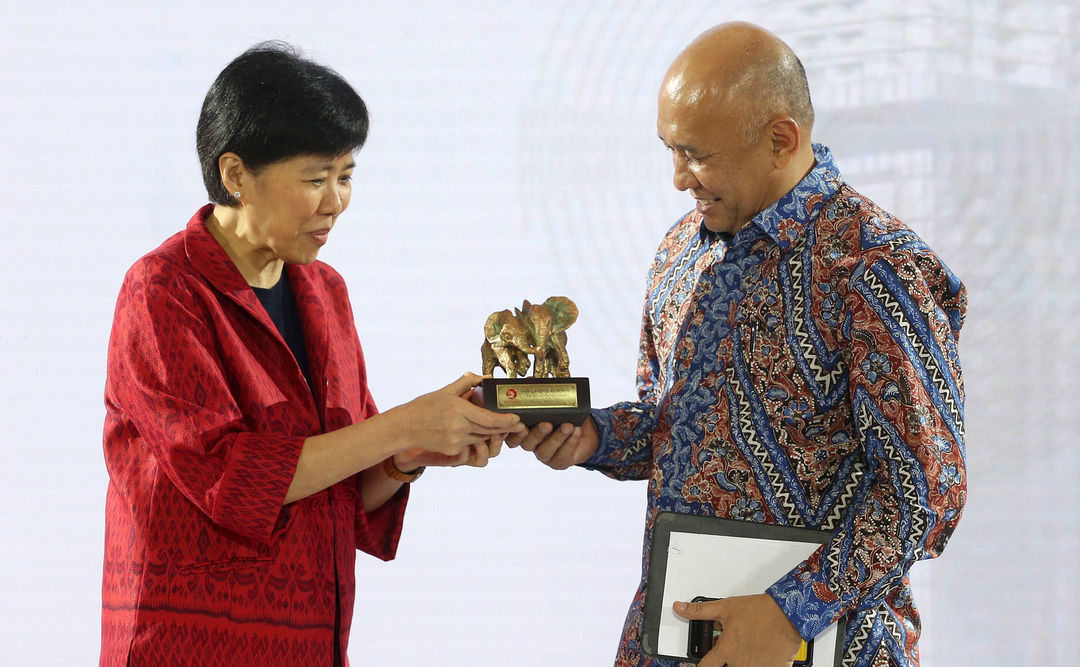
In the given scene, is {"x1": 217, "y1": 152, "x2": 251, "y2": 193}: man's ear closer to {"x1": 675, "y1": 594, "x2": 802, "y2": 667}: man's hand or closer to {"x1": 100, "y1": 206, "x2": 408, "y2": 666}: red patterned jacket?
{"x1": 100, "y1": 206, "x2": 408, "y2": 666}: red patterned jacket

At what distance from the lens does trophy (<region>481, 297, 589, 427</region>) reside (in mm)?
1668

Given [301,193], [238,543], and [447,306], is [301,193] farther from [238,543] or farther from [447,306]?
[447,306]

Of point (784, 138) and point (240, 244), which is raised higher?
point (784, 138)

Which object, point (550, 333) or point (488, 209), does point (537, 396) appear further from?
point (488, 209)

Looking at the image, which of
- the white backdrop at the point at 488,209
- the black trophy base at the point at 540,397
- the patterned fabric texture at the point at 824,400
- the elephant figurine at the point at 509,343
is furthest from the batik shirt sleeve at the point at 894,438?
the white backdrop at the point at 488,209

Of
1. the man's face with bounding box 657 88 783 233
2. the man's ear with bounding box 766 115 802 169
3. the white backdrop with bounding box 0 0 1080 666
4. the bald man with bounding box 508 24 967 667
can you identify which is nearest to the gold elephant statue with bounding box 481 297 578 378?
the bald man with bounding box 508 24 967 667

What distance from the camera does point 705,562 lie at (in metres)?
1.57

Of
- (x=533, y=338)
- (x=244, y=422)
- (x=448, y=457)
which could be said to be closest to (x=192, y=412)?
(x=244, y=422)

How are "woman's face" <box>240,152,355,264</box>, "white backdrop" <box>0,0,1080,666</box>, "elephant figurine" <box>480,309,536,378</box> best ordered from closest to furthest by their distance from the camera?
"woman's face" <box>240,152,355,264</box> < "elephant figurine" <box>480,309,536,378</box> < "white backdrop" <box>0,0,1080,666</box>

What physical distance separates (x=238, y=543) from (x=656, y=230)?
165 cm

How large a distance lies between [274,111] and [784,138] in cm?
76

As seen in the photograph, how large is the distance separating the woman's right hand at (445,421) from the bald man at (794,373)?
0.48 feet

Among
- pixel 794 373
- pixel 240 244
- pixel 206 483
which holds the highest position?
pixel 240 244
